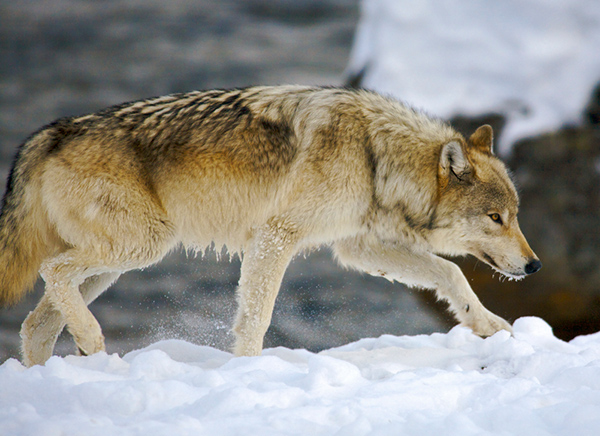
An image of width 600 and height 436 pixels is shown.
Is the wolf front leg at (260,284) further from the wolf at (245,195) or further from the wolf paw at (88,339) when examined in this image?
the wolf paw at (88,339)

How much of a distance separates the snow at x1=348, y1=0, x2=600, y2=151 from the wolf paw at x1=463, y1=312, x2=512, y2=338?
2.82m

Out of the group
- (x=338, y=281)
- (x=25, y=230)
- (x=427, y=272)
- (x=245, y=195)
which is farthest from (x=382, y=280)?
(x=25, y=230)

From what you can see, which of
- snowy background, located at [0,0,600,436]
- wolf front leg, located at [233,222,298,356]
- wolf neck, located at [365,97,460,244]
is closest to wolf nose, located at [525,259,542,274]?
snowy background, located at [0,0,600,436]

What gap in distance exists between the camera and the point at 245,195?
326cm

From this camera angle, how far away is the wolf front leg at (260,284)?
307cm

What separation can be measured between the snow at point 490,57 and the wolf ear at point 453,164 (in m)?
2.70

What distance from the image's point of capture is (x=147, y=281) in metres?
7.30

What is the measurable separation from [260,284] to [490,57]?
4.57 metres

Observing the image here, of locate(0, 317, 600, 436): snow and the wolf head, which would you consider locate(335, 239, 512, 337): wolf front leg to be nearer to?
the wolf head

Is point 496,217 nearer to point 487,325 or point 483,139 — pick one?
point 483,139

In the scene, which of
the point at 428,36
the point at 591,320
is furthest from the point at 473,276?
the point at 428,36

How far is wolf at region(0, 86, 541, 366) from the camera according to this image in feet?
10.1

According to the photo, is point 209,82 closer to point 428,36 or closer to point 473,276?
A: point 428,36

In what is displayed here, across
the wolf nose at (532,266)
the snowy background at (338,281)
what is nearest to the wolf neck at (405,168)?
the wolf nose at (532,266)
